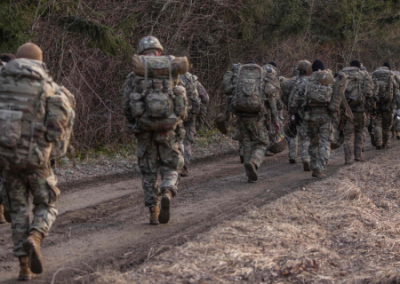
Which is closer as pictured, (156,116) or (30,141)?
(30,141)

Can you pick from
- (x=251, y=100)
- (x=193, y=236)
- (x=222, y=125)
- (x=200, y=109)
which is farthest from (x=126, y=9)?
(x=193, y=236)

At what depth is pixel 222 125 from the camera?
10602 mm

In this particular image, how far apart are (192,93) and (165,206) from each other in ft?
14.3

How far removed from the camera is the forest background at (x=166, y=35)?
35.9 feet

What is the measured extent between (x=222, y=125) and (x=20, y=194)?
607 cm

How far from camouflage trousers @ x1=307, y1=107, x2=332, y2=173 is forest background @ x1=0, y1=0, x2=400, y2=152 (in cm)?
422

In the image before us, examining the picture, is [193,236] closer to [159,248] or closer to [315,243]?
[159,248]

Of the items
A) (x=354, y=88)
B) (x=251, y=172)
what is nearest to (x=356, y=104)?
(x=354, y=88)

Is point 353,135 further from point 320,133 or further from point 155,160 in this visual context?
point 155,160

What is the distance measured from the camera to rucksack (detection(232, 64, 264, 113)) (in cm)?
932

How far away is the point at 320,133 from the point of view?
10375 mm

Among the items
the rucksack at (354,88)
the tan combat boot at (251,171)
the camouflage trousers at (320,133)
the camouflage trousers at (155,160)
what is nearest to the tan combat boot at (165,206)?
the camouflage trousers at (155,160)

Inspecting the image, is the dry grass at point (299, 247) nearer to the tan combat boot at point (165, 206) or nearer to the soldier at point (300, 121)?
the tan combat boot at point (165, 206)

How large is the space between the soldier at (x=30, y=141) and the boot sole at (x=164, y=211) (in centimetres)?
171
